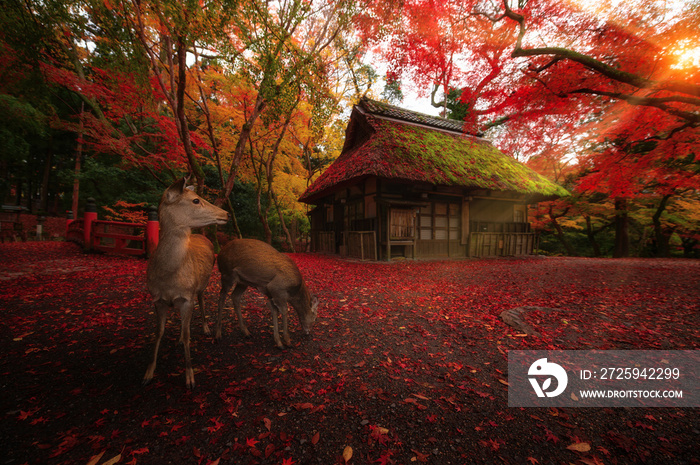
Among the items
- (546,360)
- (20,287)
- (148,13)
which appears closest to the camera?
(546,360)

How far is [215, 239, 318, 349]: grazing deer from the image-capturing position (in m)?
3.02

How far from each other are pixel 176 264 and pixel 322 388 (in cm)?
194

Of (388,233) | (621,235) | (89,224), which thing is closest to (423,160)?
(388,233)

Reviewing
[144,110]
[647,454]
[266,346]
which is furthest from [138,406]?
[144,110]

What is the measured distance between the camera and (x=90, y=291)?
5051 millimetres

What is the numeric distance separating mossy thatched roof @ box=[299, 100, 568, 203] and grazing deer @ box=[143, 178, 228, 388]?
284 inches

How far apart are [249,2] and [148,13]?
2.91 m

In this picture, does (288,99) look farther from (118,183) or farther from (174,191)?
(118,183)

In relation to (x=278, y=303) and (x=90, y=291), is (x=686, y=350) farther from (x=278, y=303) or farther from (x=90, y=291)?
(x=90, y=291)

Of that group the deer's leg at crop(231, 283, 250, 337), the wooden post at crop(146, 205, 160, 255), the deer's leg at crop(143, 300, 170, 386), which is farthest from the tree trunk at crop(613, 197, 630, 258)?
the wooden post at crop(146, 205, 160, 255)

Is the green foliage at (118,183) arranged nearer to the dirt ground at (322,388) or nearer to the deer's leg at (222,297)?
the dirt ground at (322,388)

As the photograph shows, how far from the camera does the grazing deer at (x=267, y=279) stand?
3.02m

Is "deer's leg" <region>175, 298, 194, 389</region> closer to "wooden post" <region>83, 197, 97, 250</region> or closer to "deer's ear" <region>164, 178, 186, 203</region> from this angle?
"deer's ear" <region>164, 178, 186, 203</region>

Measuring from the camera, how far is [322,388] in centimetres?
244
